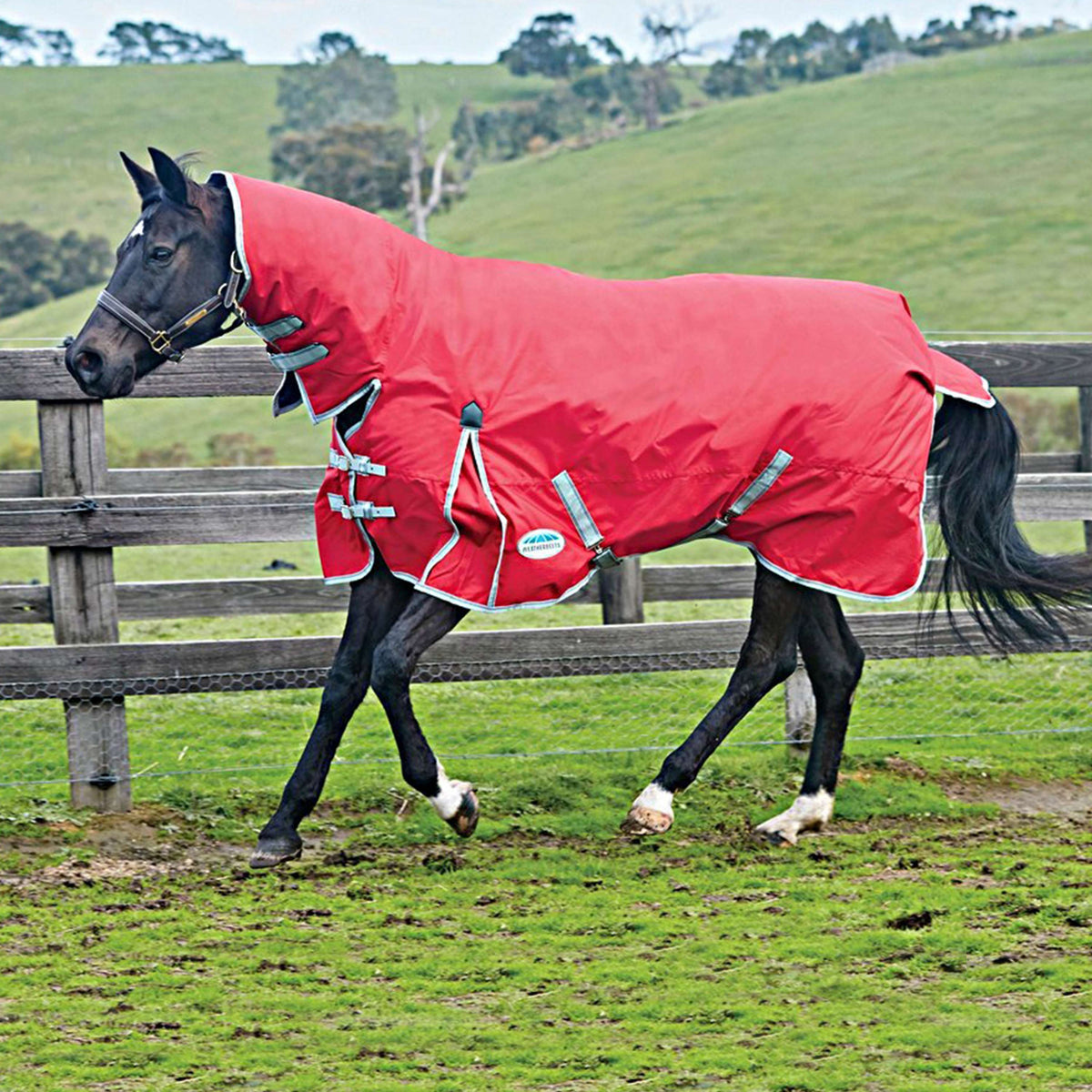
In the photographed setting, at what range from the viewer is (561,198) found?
57.7m

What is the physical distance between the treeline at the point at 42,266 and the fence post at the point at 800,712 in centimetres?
5361

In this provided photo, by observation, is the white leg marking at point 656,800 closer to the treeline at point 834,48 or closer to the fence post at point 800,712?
the fence post at point 800,712

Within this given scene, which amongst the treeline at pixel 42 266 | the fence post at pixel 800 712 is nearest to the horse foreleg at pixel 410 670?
the fence post at pixel 800 712

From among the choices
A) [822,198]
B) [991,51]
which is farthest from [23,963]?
[991,51]

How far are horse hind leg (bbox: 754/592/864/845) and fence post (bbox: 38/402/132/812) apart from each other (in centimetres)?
253

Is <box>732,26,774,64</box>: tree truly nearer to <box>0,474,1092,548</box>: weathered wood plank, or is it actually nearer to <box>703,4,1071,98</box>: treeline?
<box>703,4,1071,98</box>: treeline

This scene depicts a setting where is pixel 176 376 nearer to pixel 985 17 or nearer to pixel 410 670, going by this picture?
pixel 410 670

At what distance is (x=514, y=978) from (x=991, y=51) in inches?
2836

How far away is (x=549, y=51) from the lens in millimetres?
93062

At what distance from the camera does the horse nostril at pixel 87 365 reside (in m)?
4.97

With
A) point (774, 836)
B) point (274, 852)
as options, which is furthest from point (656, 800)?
point (274, 852)

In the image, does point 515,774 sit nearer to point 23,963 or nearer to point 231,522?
point 231,522

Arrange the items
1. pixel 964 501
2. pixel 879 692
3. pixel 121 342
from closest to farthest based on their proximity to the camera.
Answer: pixel 121 342, pixel 964 501, pixel 879 692

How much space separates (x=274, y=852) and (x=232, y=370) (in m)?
2.03
